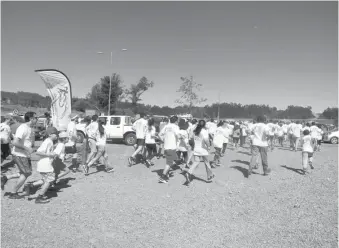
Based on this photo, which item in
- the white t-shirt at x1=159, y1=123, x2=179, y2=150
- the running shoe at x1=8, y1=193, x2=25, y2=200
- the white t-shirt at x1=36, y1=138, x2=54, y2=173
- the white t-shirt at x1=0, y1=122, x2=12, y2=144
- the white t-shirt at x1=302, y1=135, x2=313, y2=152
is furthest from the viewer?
the white t-shirt at x1=302, y1=135, x2=313, y2=152

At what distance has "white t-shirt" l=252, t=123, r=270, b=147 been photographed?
6.66 meters

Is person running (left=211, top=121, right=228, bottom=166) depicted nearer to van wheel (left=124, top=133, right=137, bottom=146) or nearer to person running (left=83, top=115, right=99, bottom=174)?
person running (left=83, top=115, right=99, bottom=174)

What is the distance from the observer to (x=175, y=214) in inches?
164

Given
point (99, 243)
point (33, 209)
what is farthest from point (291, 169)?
point (33, 209)

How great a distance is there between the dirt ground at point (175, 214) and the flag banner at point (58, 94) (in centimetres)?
275

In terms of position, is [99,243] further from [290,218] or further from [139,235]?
[290,218]

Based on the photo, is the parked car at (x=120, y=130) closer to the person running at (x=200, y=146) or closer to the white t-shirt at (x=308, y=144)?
the person running at (x=200, y=146)

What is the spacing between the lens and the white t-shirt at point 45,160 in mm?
4422

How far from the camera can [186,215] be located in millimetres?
4133

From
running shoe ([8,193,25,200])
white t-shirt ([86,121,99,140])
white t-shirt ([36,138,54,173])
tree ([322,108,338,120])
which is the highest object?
tree ([322,108,338,120])

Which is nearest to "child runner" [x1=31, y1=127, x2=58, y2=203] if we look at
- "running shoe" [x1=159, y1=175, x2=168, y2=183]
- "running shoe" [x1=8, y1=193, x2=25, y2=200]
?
"running shoe" [x1=8, y1=193, x2=25, y2=200]

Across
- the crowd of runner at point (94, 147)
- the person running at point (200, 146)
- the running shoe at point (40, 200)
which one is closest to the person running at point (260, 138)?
the crowd of runner at point (94, 147)

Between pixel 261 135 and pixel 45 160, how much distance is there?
5.58 m

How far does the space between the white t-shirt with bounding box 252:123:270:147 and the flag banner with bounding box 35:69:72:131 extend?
673 cm
